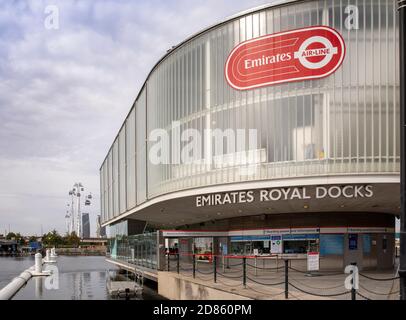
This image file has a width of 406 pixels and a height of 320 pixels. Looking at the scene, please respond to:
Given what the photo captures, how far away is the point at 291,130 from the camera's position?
939 inches

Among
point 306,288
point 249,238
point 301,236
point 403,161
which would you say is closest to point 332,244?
point 301,236

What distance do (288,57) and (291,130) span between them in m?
3.41

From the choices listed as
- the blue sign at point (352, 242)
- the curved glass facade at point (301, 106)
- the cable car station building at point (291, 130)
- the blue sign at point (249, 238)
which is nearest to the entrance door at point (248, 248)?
the cable car station building at point (291, 130)

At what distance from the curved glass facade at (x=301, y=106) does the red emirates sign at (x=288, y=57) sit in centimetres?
33

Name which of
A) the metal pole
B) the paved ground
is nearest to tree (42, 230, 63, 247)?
the paved ground

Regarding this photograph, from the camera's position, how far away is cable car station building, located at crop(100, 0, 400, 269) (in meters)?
22.4

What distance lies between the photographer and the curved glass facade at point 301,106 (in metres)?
22.3

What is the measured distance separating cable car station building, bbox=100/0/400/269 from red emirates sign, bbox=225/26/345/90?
5 cm

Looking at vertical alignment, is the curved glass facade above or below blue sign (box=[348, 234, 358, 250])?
above

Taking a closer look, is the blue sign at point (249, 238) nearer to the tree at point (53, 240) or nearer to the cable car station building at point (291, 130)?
the cable car station building at point (291, 130)

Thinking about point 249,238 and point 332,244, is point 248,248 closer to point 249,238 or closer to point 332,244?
point 249,238

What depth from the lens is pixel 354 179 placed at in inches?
867

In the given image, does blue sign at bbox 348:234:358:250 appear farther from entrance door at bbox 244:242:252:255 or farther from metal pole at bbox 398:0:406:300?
metal pole at bbox 398:0:406:300
